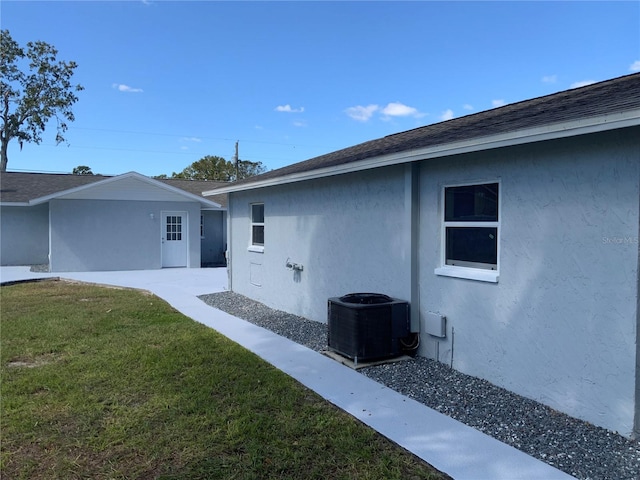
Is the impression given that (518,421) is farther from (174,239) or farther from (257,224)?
(174,239)

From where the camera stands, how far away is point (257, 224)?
1123 cm

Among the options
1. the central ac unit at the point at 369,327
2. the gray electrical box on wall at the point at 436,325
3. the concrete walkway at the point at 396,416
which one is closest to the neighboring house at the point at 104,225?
the concrete walkway at the point at 396,416

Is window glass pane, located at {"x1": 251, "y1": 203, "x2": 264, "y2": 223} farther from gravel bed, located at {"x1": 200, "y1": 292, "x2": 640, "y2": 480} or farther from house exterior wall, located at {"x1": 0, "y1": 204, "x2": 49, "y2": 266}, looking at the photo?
house exterior wall, located at {"x1": 0, "y1": 204, "x2": 49, "y2": 266}

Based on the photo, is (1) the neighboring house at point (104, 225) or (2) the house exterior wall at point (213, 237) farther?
(2) the house exterior wall at point (213, 237)

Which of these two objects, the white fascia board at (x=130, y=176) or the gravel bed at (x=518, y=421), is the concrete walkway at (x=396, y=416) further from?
the white fascia board at (x=130, y=176)

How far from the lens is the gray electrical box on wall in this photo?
561cm

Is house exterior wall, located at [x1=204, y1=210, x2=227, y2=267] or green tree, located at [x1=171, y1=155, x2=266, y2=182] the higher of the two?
green tree, located at [x1=171, y1=155, x2=266, y2=182]

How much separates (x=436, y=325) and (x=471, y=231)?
126cm

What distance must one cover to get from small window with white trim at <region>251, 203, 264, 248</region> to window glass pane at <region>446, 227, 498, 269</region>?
6189 millimetres

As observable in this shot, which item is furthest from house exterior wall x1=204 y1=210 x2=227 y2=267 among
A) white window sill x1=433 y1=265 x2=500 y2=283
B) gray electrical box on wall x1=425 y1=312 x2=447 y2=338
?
white window sill x1=433 y1=265 x2=500 y2=283

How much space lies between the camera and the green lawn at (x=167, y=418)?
10.9 feet

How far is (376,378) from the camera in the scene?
5.33 meters

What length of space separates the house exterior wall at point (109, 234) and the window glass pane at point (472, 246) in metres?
14.2

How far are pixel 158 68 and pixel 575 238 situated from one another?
20.9 metres
